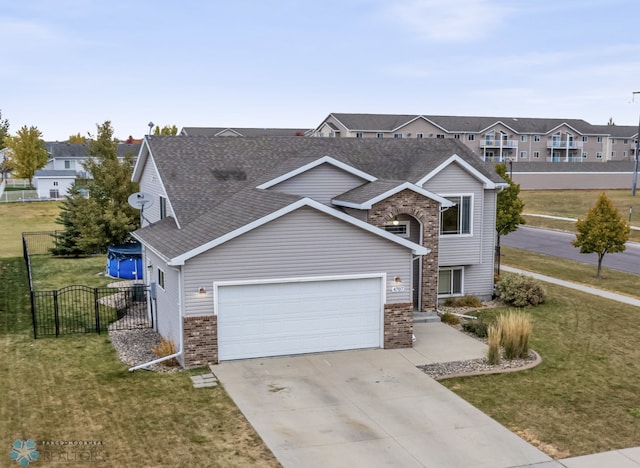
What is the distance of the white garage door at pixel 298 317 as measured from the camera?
16.3 m

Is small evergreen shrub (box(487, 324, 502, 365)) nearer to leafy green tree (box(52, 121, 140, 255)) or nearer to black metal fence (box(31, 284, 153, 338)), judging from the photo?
black metal fence (box(31, 284, 153, 338))

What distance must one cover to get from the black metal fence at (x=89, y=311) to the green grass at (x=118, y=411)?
1773 millimetres

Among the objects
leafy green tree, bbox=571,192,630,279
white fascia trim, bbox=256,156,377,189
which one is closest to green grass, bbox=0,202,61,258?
white fascia trim, bbox=256,156,377,189

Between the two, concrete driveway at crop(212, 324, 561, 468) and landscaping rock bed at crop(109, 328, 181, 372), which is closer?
concrete driveway at crop(212, 324, 561, 468)

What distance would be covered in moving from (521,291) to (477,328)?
5114 mm

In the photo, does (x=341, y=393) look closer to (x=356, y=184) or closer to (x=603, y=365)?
(x=603, y=365)

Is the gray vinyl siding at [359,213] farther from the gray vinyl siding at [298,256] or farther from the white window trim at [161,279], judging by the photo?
the white window trim at [161,279]

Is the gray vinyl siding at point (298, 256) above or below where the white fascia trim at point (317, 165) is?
below

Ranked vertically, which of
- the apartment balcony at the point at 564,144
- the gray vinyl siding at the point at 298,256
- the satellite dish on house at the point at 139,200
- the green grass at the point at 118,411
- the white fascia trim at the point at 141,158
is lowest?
the green grass at the point at 118,411

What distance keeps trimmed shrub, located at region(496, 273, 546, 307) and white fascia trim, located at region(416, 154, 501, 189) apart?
3.67m

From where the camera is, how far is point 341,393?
14.3m

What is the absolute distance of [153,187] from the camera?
25.0 metres

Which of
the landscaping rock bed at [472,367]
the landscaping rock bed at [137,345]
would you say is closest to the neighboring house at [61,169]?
the landscaping rock bed at [137,345]

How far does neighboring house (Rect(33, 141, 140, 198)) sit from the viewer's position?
68750mm
